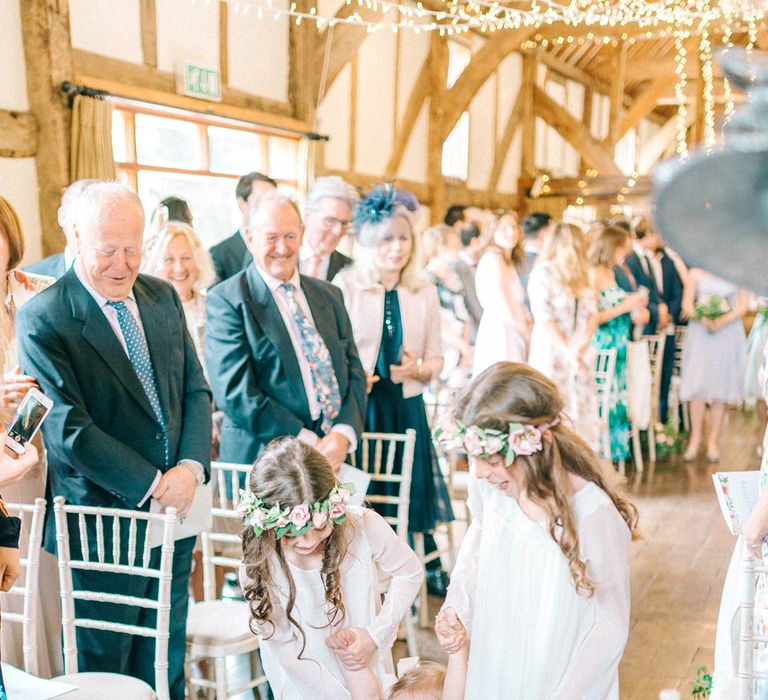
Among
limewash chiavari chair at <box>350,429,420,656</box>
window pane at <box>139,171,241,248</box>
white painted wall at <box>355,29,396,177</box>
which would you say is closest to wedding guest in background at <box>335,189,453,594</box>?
limewash chiavari chair at <box>350,429,420,656</box>

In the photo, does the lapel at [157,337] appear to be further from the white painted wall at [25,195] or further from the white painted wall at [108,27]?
the white painted wall at [108,27]

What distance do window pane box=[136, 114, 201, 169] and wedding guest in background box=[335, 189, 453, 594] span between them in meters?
3.25

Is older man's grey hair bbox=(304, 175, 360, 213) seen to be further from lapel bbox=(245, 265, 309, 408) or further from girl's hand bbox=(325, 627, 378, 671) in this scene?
girl's hand bbox=(325, 627, 378, 671)

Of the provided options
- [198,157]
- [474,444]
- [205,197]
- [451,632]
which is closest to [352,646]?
[451,632]

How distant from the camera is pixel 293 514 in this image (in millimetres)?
1998

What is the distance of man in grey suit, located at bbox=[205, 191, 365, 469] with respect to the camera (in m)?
3.01

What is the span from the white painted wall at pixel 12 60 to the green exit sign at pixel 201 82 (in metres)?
1.56

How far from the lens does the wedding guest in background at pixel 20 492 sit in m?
2.38

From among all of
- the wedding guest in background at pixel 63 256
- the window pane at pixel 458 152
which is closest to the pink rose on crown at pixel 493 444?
the wedding guest in background at pixel 63 256

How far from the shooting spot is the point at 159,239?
147 inches

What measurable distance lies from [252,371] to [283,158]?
207 inches

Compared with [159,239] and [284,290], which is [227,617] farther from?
[159,239]

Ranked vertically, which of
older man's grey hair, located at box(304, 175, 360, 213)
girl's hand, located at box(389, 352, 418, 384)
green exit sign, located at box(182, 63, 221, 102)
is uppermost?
green exit sign, located at box(182, 63, 221, 102)

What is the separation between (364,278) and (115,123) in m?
3.16
